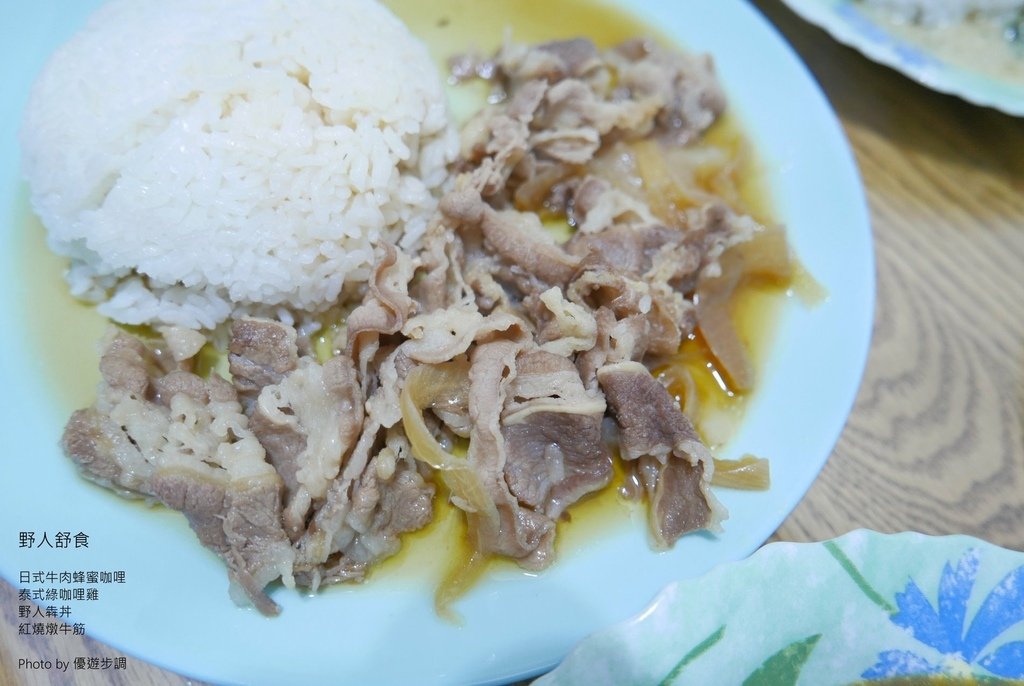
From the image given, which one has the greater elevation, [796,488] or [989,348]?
[989,348]

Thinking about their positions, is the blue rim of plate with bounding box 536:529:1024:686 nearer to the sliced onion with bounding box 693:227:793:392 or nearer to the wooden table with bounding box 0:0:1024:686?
the wooden table with bounding box 0:0:1024:686

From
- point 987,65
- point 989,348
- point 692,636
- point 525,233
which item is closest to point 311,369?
point 525,233

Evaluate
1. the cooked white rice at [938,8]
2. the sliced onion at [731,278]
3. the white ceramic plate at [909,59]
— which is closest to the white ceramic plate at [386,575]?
the sliced onion at [731,278]

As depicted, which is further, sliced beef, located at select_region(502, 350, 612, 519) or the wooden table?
the wooden table

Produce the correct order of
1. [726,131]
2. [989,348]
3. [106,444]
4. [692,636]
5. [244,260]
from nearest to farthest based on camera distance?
[692,636], [106,444], [244,260], [989,348], [726,131]

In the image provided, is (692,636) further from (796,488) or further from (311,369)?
(311,369)

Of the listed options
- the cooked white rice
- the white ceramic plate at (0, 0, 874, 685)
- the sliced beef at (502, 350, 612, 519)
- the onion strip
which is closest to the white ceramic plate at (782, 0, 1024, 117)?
the cooked white rice

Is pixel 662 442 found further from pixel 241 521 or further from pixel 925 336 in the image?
pixel 925 336
